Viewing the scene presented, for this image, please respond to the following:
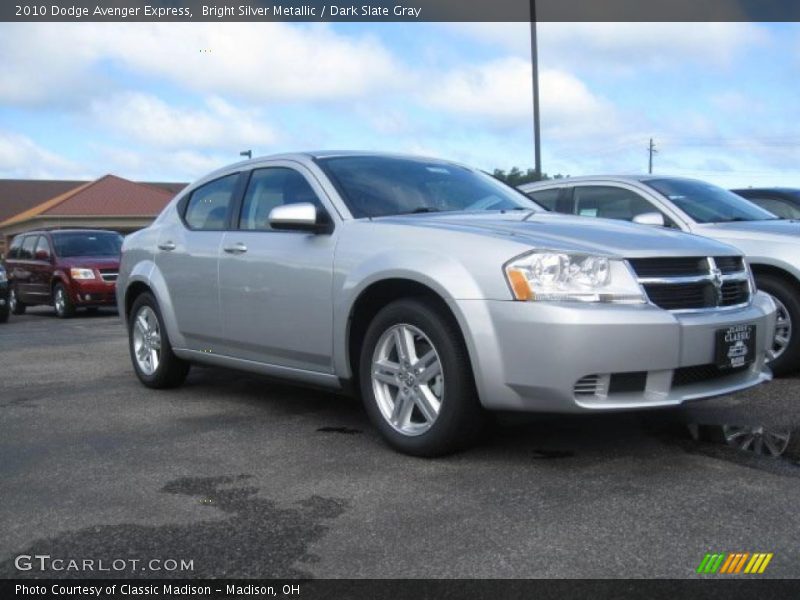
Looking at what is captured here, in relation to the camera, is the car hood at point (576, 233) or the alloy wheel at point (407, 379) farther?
the alloy wheel at point (407, 379)

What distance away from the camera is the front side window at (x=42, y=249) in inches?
640

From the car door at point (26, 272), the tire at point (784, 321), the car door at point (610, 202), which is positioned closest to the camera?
the tire at point (784, 321)

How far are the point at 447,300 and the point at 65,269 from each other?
12.8m

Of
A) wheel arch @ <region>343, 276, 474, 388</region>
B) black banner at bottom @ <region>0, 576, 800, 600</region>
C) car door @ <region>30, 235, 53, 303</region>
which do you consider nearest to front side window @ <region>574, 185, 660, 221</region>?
wheel arch @ <region>343, 276, 474, 388</region>

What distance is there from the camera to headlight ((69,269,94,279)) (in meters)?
15.3

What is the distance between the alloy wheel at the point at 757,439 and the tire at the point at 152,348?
149 inches

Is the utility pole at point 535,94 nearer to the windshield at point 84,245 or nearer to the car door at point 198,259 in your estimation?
the windshield at point 84,245

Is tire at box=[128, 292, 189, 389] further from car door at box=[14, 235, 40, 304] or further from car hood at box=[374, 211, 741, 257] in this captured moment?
car door at box=[14, 235, 40, 304]

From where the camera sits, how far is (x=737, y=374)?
4375mm

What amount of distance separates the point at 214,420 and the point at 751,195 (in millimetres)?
6997

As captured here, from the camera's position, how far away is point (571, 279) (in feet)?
13.0

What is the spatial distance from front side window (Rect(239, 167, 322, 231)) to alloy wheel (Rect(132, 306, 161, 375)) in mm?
1328

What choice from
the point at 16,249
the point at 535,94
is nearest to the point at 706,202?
the point at 535,94

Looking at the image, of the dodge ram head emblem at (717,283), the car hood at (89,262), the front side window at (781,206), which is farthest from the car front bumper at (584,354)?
the car hood at (89,262)
